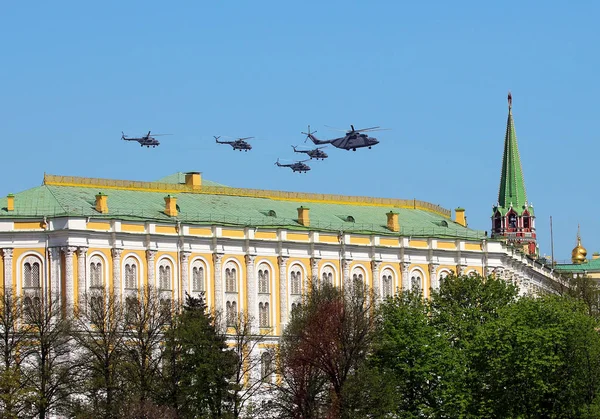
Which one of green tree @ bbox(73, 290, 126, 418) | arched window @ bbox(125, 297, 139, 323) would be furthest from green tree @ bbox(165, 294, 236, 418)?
arched window @ bbox(125, 297, 139, 323)

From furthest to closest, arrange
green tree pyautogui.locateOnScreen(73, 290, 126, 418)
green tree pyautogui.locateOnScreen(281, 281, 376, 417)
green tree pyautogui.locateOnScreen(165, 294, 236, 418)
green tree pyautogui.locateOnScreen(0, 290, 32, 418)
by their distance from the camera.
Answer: green tree pyautogui.locateOnScreen(281, 281, 376, 417), green tree pyautogui.locateOnScreen(165, 294, 236, 418), green tree pyautogui.locateOnScreen(73, 290, 126, 418), green tree pyautogui.locateOnScreen(0, 290, 32, 418)

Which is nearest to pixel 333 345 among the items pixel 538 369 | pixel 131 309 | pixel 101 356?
pixel 538 369

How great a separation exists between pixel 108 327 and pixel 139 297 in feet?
55.8

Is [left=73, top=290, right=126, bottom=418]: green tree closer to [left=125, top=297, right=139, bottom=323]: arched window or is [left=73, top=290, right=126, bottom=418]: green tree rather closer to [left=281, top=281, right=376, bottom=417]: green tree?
[left=125, top=297, right=139, bottom=323]: arched window

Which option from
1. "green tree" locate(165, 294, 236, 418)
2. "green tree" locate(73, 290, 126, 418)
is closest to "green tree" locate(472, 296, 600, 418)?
"green tree" locate(165, 294, 236, 418)

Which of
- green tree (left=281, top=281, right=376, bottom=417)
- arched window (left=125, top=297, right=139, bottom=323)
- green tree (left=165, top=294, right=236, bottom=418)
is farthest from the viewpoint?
arched window (left=125, top=297, right=139, bottom=323)

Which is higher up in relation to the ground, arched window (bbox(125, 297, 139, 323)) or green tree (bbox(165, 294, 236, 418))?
arched window (bbox(125, 297, 139, 323))

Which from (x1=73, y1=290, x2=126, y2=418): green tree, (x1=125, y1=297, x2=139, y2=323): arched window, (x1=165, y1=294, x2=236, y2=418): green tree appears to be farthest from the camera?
(x1=125, y1=297, x2=139, y2=323): arched window

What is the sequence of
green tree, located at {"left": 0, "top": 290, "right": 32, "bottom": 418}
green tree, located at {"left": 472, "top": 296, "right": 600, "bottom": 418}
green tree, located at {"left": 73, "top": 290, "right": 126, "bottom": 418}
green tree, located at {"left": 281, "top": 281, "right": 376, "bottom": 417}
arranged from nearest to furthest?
green tree, located at {"left": 0, "top": 290, "right": 32, "bottom": 418} → green tree, located at {"left": 73, "top": 290, "right": 126, "bottom": 418} → green tree, located at {"left": 472, "top": 296, "right": 600, "bottom": 418} → green tree, located at {"left": 281, "top": 281, "right": 376, "bottom": 417}

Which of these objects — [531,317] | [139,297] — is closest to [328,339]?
[531,317]

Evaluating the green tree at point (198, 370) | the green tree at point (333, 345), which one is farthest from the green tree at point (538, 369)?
the green tree at point (198, 370)

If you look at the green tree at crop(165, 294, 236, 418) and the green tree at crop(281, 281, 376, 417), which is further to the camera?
the green tree at crop(281, 281, 376, 417)

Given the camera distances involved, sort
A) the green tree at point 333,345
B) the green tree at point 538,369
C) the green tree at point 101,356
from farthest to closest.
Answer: the green tree at point 333,345 < the green tree at point 538,369 < the green tree at point 101,356

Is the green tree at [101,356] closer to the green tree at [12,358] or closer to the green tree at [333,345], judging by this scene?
the green tree at [12,358]
